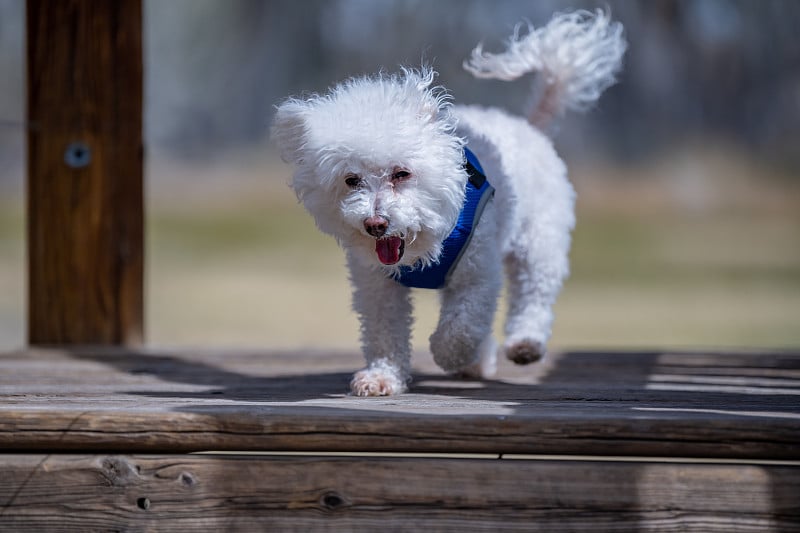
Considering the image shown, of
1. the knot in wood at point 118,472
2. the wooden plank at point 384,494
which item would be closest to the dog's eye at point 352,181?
the wooden plank at point 384,494

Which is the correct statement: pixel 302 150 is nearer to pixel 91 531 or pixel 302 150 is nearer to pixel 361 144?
pixel 361 144

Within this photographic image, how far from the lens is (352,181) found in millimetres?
2703

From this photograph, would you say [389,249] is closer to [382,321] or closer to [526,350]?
[382,321]

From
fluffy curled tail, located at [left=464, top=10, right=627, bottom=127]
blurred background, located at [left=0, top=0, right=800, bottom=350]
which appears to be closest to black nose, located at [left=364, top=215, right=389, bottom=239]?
fluffy curled tail, located at [left=464, top=10, right=627, bottom=127]

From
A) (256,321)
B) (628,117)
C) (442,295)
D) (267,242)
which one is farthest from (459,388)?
(267,242)

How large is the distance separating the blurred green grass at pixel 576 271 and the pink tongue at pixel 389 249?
6159 millimetres

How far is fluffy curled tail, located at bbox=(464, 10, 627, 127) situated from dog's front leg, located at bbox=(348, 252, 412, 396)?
97 centimetres

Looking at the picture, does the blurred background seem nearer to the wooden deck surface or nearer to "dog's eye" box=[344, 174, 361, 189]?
"dog's eye" box=[344, 174, 361, 189]

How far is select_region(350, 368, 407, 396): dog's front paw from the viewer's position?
2.94m

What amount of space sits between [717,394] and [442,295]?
0.87 metres

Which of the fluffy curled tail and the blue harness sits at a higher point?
the fluffy curled tail

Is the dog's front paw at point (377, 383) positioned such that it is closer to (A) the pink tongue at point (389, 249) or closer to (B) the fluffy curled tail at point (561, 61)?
(A) the pink tongue at point (389, 249)

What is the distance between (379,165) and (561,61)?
1.38m

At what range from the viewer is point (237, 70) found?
39.4 ft
